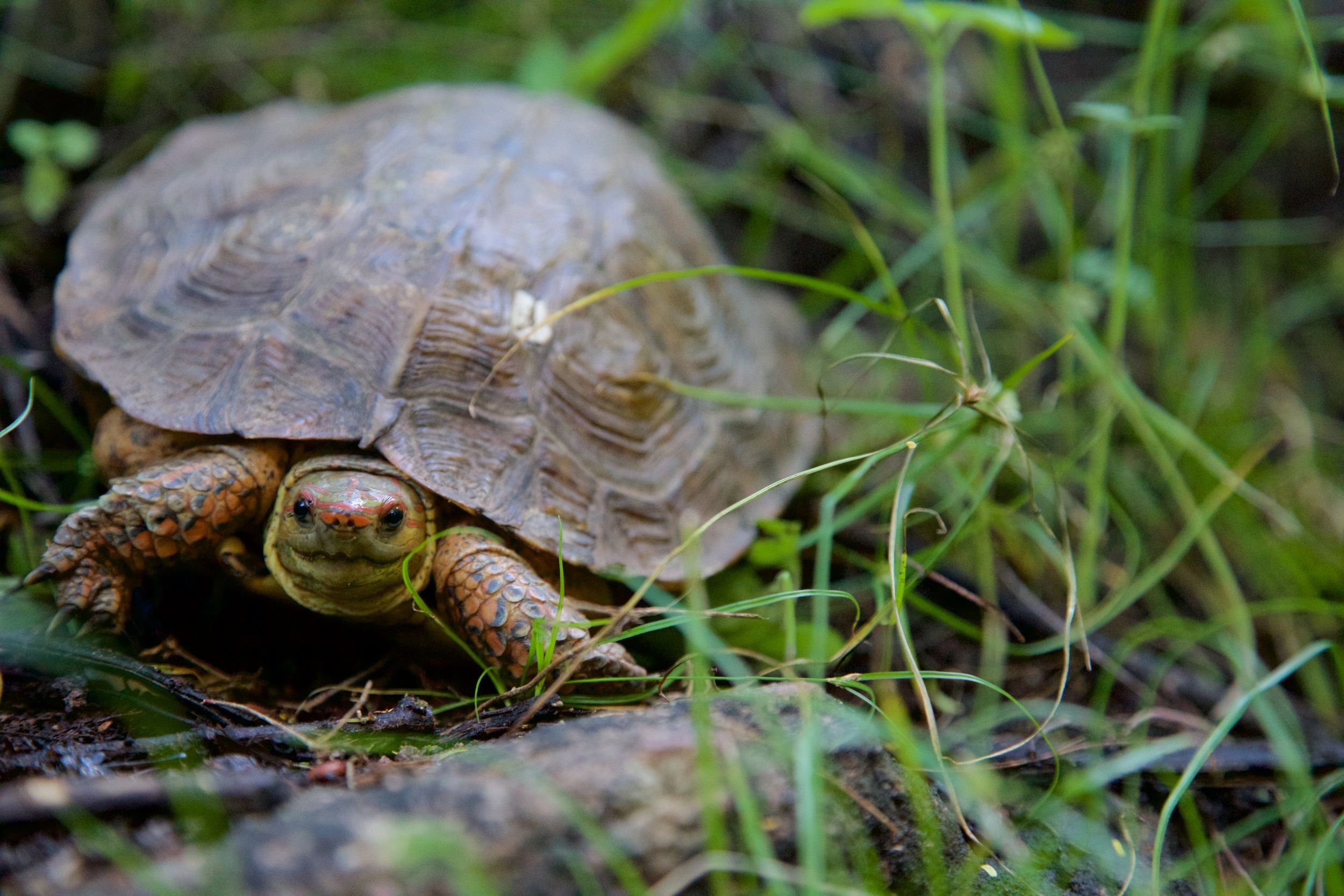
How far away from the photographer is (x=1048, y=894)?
1.40 metres

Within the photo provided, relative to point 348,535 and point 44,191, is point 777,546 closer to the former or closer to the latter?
point 348,535

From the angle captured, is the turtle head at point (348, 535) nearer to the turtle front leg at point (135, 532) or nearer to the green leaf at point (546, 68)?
the turtle front leg at point (135, 532)

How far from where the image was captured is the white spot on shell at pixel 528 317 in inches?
74.3

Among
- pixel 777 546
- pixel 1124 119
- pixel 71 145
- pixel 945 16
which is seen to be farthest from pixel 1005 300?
pixel 71 145

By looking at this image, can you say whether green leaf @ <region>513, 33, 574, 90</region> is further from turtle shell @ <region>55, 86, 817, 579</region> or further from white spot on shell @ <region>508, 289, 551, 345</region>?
white spot on shell @ <region>508, 289, 551, 345</region>

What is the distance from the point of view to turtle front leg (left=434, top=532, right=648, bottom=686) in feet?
5.32

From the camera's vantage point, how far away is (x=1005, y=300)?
294 cm

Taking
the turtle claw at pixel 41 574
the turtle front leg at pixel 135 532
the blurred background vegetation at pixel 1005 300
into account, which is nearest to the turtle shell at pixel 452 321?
the turtle front leg at pixel 135 532

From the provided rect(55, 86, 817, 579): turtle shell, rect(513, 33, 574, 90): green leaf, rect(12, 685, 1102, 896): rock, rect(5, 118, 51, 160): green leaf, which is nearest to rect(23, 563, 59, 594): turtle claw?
rect(55, 86, 817, 579): turtle shell

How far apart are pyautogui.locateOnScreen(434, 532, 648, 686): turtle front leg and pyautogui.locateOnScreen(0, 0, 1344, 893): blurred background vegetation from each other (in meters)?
0.28

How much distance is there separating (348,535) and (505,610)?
31cm

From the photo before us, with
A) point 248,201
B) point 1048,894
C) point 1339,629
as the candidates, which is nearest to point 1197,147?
point 1339,629

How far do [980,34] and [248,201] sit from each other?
2.77m

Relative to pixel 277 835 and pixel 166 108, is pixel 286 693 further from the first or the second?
pixel 166 108
